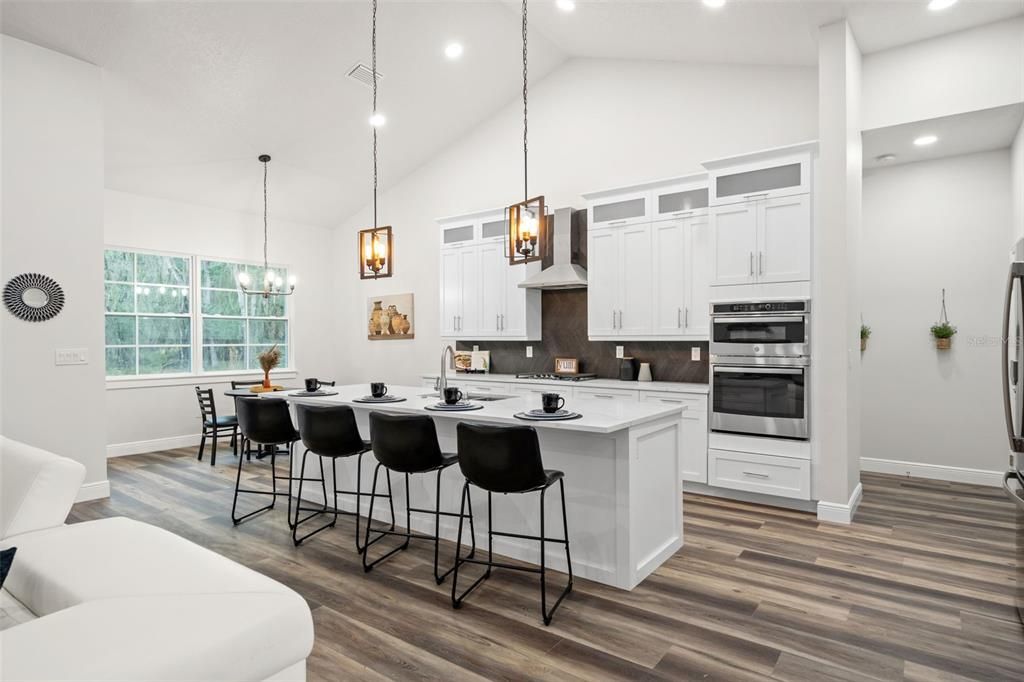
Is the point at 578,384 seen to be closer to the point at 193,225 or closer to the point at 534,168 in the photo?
the point at 534,168

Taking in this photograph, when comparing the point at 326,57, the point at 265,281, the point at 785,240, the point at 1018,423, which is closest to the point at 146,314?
the point at 265,281

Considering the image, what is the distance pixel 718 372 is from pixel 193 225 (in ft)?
20.9

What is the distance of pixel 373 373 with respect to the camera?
811 centimetres

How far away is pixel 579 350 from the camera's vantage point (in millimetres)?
6023

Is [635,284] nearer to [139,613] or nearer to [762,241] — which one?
A: [762,241]

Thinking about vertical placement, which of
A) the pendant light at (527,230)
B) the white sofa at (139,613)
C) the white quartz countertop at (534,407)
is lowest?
the white sofa at (139,613)

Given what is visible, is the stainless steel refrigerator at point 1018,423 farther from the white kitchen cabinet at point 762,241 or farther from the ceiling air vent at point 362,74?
the ceiling air vent at point 362,74

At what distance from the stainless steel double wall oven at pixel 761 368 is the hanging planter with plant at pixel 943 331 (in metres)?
1.69

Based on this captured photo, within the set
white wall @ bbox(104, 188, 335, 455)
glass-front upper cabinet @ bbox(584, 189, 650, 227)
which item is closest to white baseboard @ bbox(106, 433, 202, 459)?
white wall @ bbox(104, 188, 335, 455)

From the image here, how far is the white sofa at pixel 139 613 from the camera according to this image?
0.99m

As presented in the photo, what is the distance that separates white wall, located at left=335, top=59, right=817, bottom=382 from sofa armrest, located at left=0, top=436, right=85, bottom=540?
5.03 m

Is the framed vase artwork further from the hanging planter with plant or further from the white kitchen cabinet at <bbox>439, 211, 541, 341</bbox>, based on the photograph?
the hanging planter with plant

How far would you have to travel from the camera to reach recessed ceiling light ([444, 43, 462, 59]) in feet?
17.8

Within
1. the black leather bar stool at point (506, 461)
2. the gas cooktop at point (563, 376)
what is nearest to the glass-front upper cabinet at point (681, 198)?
the gas cooktop at point (563, 376)
